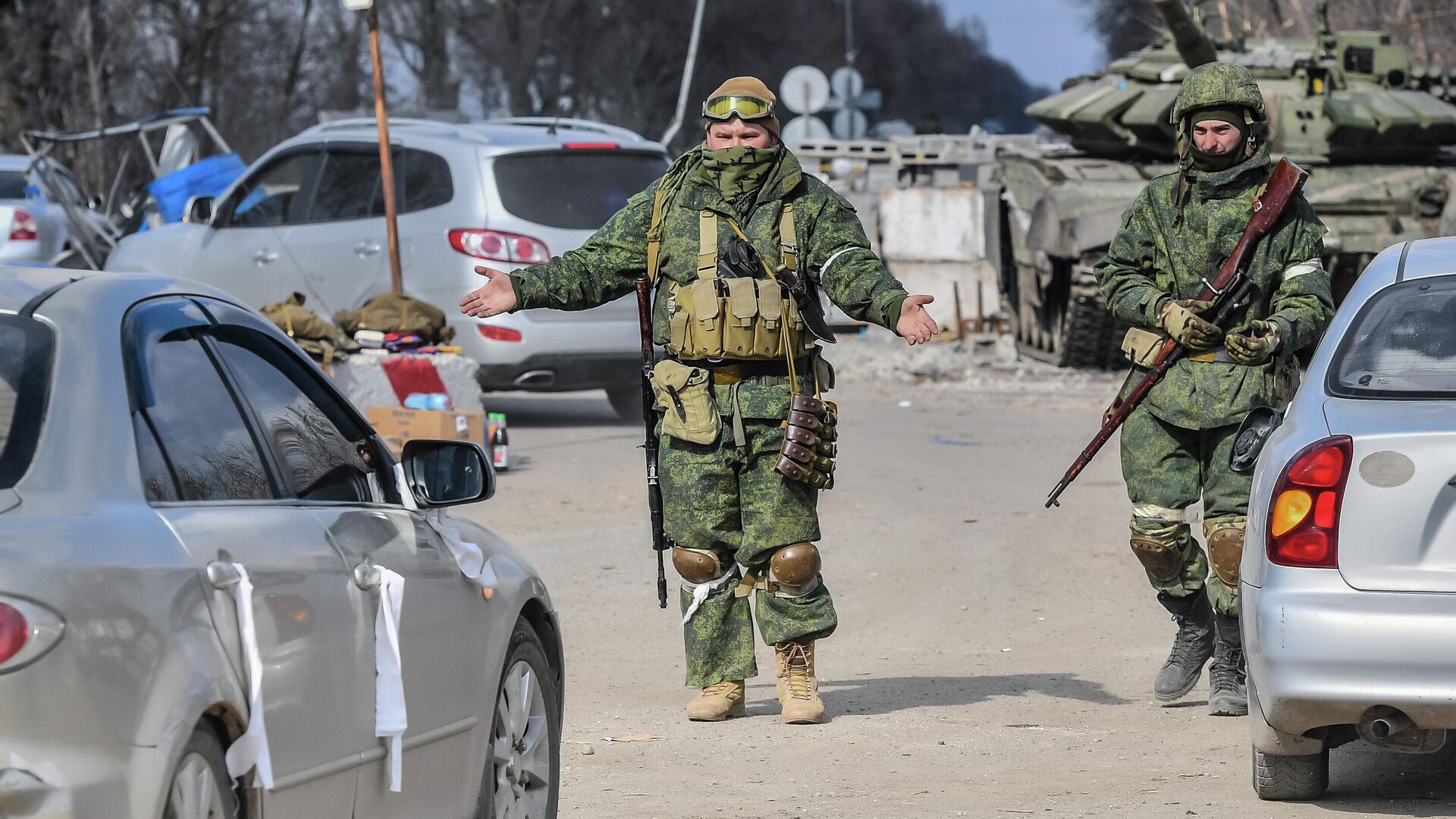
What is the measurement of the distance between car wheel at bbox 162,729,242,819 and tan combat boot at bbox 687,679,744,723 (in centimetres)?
333

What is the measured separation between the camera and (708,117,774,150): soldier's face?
6285mm

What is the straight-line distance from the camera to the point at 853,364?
19.8 metres

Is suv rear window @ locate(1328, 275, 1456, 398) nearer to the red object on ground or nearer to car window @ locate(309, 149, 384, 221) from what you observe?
the red object on ground

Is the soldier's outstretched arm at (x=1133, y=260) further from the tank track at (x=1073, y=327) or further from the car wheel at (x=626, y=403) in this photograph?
the tank track at (x=1073, y=327)

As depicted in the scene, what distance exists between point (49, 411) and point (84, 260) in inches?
724

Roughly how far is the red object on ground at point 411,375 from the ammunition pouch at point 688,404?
218 inches

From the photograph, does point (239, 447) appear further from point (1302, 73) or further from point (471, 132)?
point (1302, 73)

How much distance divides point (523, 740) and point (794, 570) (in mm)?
1873

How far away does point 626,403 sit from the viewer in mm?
14773

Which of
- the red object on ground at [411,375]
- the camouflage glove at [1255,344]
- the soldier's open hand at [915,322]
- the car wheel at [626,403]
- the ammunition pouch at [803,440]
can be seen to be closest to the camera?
the soldier's open hand at [915,322]

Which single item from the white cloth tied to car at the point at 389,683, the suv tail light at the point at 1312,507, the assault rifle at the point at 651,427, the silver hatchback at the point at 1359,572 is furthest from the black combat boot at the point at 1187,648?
the white cloth tied to car at the point at 389,683

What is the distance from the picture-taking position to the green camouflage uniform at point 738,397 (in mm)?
6211

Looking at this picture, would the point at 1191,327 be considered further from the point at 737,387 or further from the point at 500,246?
the point at 500,246

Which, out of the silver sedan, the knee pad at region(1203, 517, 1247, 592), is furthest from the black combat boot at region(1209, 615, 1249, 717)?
the silver sedan
